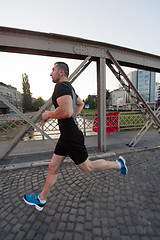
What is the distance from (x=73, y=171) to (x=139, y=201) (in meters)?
1.61

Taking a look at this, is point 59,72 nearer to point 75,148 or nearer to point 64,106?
point 64,106

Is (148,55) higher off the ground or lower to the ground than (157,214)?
higher

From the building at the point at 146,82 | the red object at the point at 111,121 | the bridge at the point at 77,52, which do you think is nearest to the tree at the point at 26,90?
the red object at the point at 111,121

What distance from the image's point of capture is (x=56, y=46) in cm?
323

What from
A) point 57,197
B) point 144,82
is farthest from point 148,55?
point 144,82

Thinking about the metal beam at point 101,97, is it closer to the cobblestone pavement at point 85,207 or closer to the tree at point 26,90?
the cobblestone pavement at point 85,207

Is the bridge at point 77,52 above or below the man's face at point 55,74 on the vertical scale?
above

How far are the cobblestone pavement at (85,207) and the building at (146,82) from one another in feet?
276

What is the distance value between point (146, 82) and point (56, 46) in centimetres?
9048

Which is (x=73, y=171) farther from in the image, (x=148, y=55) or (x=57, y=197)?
(x=148, y=55)

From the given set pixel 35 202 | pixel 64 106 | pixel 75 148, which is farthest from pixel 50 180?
pixel 64 106

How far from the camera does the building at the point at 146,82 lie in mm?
73188

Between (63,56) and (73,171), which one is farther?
(63,56)

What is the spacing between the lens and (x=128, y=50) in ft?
12.8
